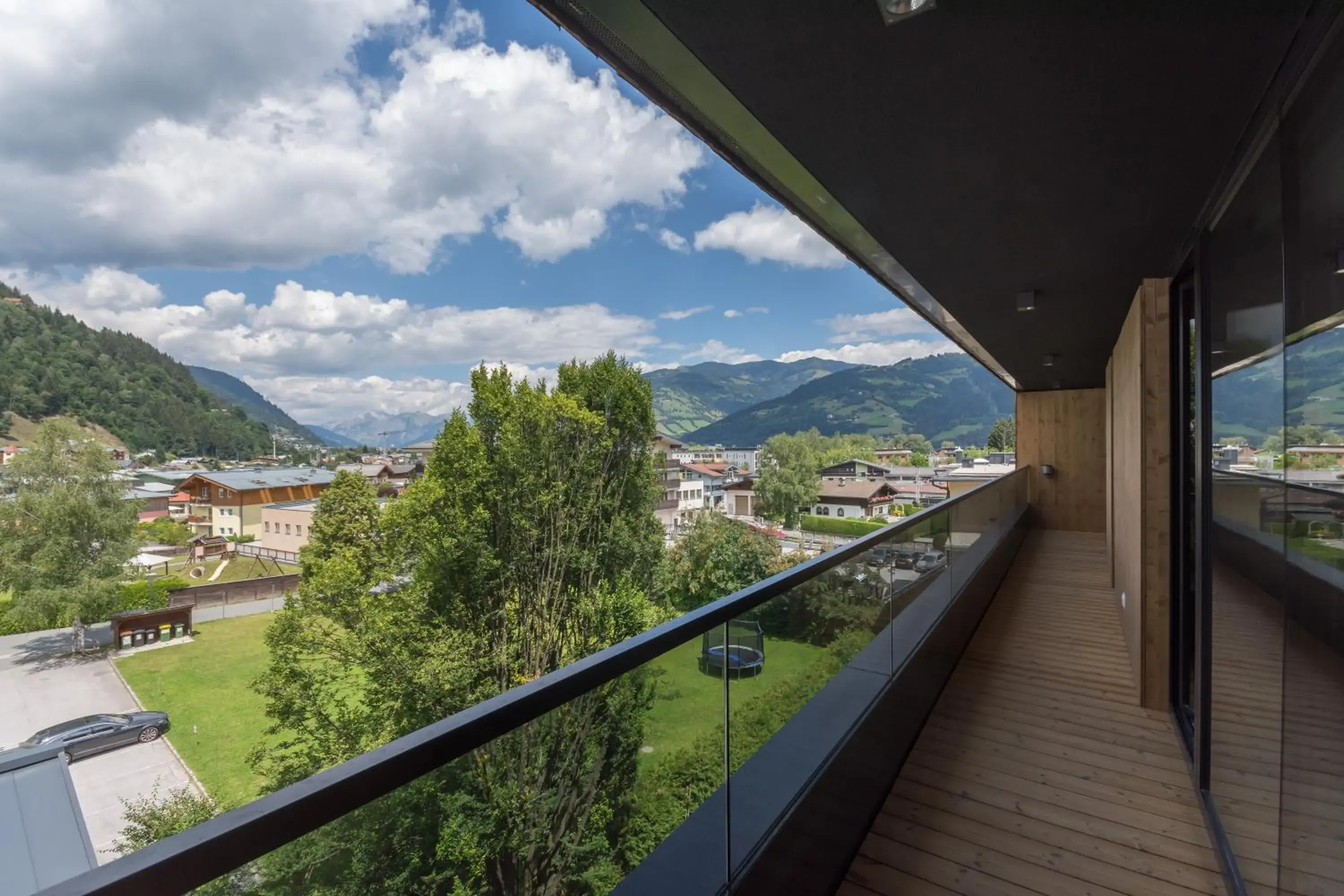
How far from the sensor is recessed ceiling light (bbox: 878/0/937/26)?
4.46 feet

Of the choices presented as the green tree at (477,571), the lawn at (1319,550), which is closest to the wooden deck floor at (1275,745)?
the lawn at (1319,550)

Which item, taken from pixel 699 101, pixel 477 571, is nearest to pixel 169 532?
pixel 477 571

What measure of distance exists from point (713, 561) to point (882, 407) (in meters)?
69.7

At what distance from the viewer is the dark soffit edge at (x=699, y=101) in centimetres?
151

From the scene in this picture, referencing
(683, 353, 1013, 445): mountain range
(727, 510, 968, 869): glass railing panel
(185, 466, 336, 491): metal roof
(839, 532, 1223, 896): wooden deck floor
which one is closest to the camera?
(727, 510, 968, 869): glass railing panel

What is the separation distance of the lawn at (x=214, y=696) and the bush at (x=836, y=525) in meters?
32.7

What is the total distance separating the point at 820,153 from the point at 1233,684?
7.66ft

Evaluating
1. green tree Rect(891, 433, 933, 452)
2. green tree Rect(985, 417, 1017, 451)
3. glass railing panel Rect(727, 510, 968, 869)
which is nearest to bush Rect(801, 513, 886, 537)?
green tree Rect(985, 417, 1017, 451)

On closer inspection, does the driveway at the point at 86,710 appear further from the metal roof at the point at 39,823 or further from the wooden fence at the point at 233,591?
the metal roof at the point at 39,823

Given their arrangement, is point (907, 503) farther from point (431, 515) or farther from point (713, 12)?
point (713, 12)

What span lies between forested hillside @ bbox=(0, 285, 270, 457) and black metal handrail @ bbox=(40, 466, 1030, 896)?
48734 mm

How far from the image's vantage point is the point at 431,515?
1507 cm

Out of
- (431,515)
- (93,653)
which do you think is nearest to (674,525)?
(431,515)

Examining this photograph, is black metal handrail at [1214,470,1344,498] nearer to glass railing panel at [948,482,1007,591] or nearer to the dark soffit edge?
the dark soffit edge
